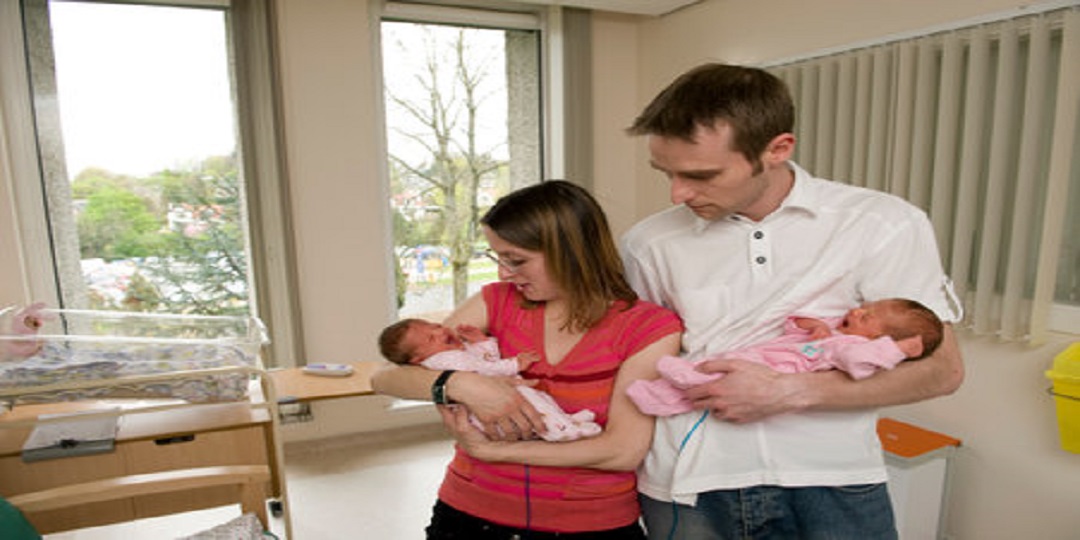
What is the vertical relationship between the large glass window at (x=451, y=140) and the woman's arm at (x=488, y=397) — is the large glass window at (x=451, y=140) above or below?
above

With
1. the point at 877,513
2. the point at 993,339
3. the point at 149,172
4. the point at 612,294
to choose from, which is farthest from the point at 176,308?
the point at 993,339

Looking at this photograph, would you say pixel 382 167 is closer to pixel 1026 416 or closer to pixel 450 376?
pixel 450 376

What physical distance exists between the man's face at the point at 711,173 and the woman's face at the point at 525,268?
315mm

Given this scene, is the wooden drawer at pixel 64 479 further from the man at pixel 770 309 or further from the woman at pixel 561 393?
the man at pixel 770 309

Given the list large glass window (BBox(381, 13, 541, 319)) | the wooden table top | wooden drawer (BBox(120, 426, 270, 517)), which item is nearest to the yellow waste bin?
the wooden table top

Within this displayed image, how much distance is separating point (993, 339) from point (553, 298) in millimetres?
2075

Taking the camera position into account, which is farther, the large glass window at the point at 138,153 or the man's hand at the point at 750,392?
the large glass window at the point at 138,153

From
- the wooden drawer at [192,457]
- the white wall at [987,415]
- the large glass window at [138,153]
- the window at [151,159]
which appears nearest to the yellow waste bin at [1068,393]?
the white wall at [987,415]

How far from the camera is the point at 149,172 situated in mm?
3631

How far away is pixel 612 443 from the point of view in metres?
1.29

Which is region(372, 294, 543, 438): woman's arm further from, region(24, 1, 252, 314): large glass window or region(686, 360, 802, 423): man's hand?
region(24, 1, 252, 314): large glass window

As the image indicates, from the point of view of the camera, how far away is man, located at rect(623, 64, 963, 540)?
1182mm

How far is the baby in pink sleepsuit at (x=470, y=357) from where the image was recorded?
1.30 meters


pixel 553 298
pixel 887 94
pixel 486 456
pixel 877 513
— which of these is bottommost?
pixel 877 513
